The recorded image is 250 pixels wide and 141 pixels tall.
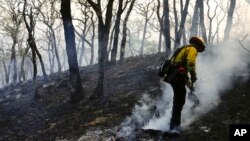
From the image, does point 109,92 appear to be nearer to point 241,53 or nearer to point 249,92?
point 249,92

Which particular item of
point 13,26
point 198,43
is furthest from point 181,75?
point 13,26

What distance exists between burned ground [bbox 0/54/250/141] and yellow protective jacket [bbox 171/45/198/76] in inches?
61.4

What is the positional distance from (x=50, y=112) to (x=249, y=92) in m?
7.18

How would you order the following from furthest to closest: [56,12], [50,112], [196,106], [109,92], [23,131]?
[56,12]
[109,92]
[50,112]
[23,131]
[196,106]

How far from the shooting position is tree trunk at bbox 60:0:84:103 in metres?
13.2

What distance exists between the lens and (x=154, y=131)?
8.55 meters

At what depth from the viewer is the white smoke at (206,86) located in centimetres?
966

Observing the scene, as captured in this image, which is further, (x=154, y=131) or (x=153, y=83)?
(x=153, y=83)

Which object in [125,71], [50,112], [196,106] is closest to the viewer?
[196,106]

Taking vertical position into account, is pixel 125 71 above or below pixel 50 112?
above

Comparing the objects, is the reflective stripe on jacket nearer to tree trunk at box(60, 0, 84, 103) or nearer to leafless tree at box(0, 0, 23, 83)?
tree trunk at box(60, 0, 84, 103)

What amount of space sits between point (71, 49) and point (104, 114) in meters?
3.23

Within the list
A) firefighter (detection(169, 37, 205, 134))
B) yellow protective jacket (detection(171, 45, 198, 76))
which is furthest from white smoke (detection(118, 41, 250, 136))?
yellow protective jacket (detection(171, 45, 198, 76))

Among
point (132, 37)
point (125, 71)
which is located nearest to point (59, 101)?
point (125, 71)
